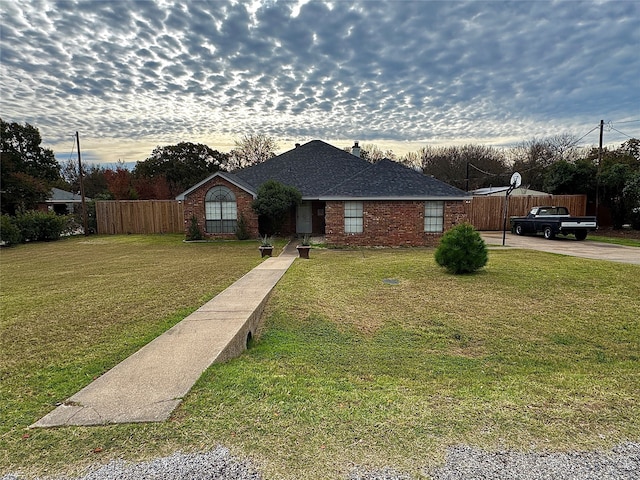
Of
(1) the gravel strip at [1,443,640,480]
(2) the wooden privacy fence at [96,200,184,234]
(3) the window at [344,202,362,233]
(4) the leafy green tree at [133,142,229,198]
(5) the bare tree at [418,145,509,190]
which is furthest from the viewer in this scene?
(5) the bare tree at [418,145,509,190]

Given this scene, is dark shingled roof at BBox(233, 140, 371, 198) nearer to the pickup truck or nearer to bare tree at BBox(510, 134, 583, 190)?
the pickup truck

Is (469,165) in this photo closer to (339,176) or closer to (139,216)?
(339,176)

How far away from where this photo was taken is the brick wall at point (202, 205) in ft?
56.7

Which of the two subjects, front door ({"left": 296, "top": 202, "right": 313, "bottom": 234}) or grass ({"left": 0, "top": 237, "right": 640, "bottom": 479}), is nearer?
grass ({"left": 0, "top": 237, "right": 640, "bottom": 479})

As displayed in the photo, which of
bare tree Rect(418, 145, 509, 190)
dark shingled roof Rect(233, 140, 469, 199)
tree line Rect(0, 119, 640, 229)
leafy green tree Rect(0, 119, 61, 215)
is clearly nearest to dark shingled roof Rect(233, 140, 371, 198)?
dark shingled roof Rect(233, 140, 469, 199)

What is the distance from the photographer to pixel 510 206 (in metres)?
23.7

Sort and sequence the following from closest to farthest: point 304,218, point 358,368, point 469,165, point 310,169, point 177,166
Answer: point 358,368, point 304,218, point 310,169, point 177,166, point 469,165

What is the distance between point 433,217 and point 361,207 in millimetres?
3278

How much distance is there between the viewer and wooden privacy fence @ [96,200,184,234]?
22.4 metres

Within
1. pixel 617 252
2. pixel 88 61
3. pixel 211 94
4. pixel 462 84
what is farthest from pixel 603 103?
pixel 88 61

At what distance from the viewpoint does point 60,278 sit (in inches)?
344

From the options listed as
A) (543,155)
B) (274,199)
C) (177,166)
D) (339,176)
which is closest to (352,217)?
(274,199)

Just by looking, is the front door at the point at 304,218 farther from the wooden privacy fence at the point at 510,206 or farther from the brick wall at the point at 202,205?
the wooden privacy fence at the point at 510,206

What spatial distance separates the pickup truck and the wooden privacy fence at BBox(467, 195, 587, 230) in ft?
7.00
